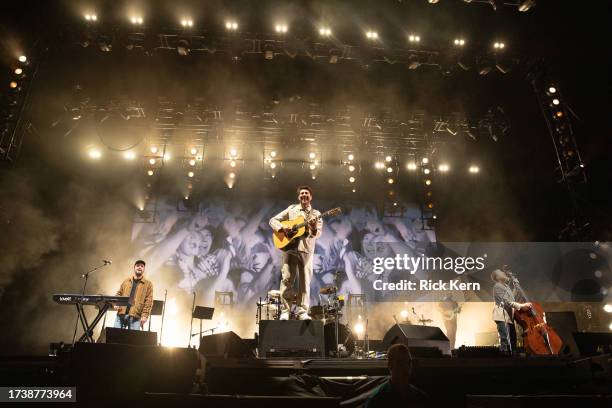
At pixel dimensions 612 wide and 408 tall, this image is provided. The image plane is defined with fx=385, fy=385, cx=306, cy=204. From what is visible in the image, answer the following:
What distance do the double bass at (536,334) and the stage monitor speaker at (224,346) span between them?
4.94 metres

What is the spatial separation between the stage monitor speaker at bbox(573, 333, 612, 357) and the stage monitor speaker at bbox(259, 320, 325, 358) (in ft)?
10.7

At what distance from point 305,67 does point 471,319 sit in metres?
9.18

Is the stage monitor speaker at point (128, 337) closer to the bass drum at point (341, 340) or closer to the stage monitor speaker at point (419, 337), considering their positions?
the bass drum at point (341, 340)

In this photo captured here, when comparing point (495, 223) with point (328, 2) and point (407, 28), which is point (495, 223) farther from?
point (328, 2)

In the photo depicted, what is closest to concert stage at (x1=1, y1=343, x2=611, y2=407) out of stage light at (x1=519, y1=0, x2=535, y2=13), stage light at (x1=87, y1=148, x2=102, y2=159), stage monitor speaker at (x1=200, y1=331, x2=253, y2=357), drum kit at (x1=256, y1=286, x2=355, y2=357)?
stage monitor speaker at (x1=200, y1=331, x2=253, y2=357)

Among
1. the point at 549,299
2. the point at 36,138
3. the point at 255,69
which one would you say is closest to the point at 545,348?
the point at 549,299

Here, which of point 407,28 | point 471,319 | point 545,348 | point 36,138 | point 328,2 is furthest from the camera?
point 471,319

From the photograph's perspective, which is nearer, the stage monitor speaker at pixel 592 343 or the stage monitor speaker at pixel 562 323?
the stage monitor speaker at pixel 592 343

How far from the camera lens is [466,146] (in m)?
12.9

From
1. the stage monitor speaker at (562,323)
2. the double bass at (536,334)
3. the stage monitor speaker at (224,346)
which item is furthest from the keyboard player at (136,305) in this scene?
the stage monitor speaker at (562,323)

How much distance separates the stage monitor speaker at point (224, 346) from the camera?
4.79 meters

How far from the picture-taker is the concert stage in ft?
12.1

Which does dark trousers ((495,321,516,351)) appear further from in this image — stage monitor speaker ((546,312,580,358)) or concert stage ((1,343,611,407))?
concert stage ((1,343,611,407))

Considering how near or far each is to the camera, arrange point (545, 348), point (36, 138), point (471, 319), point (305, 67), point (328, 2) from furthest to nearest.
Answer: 1. point (471, 319)
2. point (36, 138)
3. point (305, 67)
4. point (328, 2)
5. point (545, 348)
